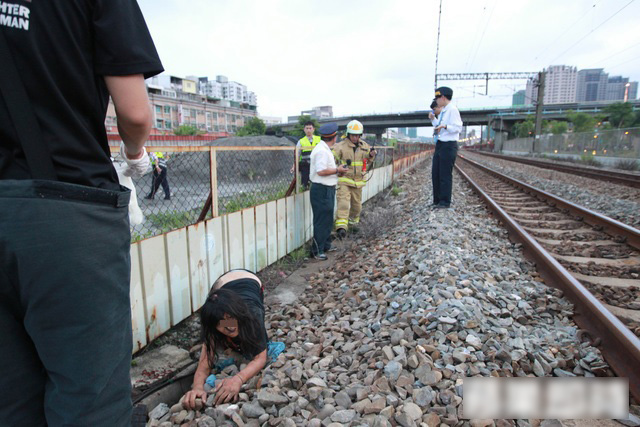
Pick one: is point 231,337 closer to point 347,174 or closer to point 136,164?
point 136,164

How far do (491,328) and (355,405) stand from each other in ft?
4.29

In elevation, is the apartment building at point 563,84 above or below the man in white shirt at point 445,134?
above

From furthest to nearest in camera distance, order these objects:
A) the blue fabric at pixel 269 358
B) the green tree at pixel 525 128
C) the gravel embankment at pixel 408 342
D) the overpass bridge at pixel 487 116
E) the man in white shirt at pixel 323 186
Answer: the overpass bridge at pixel 487 116 < the green tree at pixel 525 128 < the man in white shirt at pixel 323 186 < the blue fabric at pixel 269 358 < the gravel embankment at pixel 408 342

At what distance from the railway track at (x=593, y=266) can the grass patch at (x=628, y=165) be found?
1239 cm

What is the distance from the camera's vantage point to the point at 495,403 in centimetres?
206

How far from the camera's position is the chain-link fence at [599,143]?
18656mm

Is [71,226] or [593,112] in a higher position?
[593,112]

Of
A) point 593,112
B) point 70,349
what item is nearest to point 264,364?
point 70,349

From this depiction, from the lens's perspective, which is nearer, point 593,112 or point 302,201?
point 302,201

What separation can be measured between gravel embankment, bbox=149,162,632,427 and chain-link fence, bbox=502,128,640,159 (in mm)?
18815

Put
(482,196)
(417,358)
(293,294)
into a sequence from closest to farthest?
1. (417,358)
2. (293,294)
3. (482,196)

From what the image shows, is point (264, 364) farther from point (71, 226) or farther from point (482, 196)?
point (482, 196)

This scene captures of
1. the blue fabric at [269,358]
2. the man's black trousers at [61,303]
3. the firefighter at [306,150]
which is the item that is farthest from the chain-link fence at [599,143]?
the man's black trousers at [61,303]

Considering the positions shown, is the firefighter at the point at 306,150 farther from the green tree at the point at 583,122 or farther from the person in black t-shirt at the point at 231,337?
the green tree at the point at 583,122
